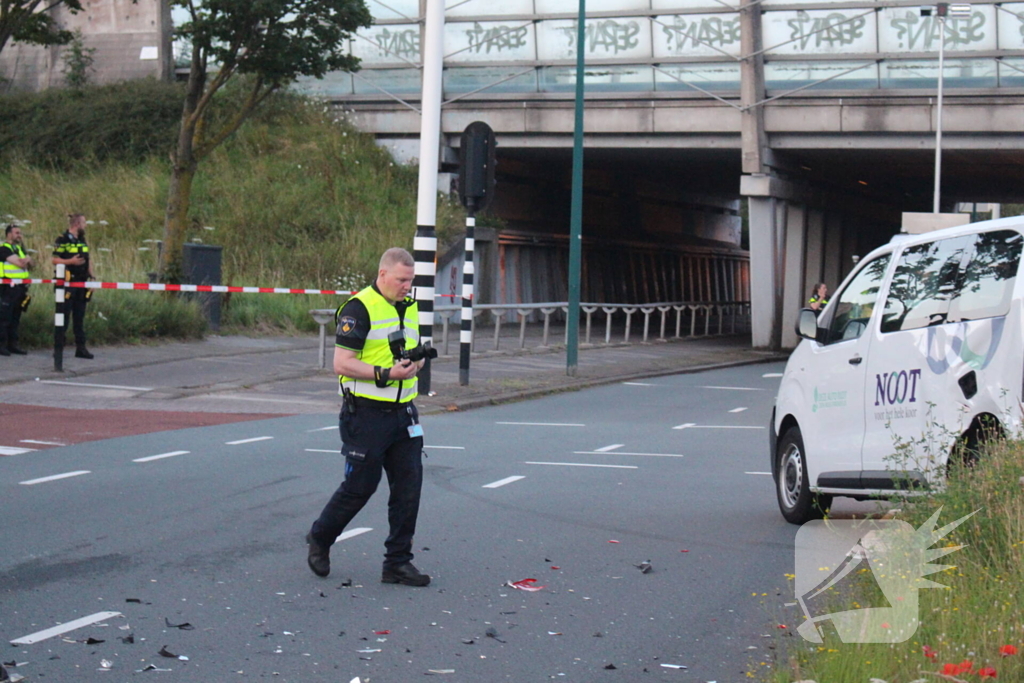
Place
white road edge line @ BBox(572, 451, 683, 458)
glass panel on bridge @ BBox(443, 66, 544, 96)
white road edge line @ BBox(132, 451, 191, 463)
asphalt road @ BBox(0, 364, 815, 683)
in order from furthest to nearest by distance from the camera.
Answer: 1. glass panel on bridge @ BBox(443, 66, 544, 96)
2. white road edge line @ BBox(572, 451, 683, 458)
3. white road edge line @ BBox(132, 451, 191, 463)
4. asphalt road @ BBox(0, 364, 815, 683)

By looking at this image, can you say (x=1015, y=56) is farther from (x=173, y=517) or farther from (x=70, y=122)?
(x=173, y=517)

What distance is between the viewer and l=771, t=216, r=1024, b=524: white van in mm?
6527

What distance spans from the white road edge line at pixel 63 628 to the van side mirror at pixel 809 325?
4653 millimetres

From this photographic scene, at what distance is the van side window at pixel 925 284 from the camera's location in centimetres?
710

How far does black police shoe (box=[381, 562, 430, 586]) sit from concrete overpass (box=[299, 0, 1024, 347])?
26.4 metres

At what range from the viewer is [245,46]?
21953mm

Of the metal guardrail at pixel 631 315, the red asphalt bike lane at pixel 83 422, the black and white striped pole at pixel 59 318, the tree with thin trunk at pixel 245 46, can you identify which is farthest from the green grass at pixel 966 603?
the tree with thin trunk at pixel 245 46

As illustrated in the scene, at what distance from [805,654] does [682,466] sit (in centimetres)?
632

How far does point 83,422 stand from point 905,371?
26.7 feet

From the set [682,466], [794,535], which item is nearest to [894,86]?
[682,466]

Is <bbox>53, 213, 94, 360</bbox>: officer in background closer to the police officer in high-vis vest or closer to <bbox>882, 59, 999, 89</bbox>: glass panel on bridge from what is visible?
the police officer in high-vis vest

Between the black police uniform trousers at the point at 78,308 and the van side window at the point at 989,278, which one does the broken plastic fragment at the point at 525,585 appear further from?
the black police uniform trousers at the point at 78,308

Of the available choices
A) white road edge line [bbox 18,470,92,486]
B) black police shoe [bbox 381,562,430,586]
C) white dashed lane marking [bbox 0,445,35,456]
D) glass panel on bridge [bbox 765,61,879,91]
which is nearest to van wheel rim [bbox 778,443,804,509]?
black police shoe [bbox 381,562,430,586]

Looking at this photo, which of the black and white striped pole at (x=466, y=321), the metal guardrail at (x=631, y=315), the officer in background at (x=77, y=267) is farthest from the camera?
the metal guardrail at (x=631, y=315)
